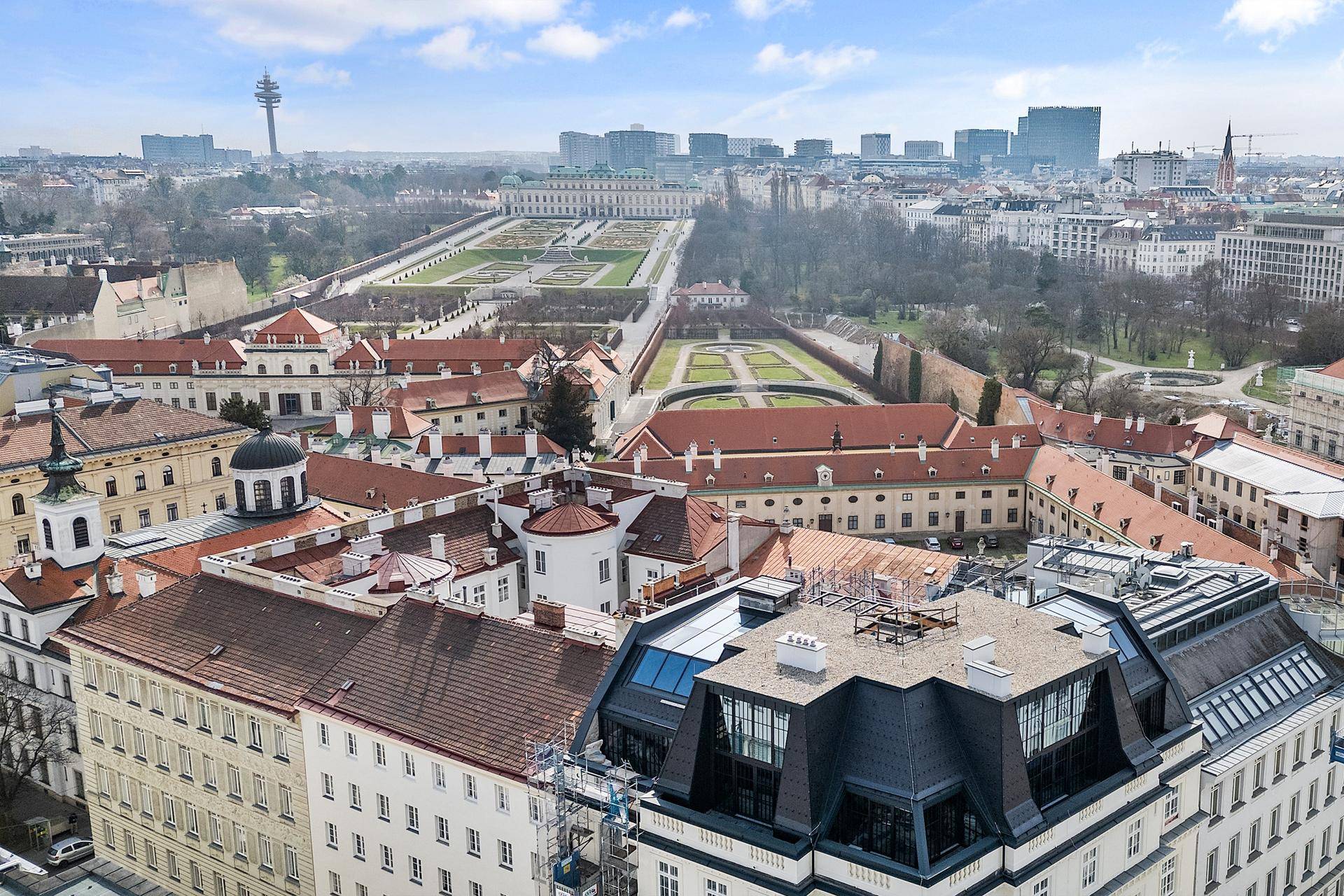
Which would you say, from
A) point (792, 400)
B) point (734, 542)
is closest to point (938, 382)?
point (792, 400)

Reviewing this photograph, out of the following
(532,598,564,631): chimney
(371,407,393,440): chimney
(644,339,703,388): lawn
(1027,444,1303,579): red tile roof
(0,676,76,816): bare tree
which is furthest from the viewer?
(644,339,703,388): lawn

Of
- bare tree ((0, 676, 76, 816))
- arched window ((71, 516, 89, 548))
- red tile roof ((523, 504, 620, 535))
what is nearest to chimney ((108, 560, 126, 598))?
arched window ((71, 516, 89, 548))

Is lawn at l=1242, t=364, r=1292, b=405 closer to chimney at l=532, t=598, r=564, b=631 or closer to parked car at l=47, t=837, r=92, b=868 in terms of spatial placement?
chimney at l=532, t=598, r=564, b=631

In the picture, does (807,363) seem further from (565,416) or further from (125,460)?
(125,460)

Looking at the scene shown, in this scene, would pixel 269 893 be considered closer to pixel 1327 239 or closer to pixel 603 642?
pixel 603 642

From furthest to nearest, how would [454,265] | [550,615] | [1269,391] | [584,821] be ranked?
1. [454,265]
2. [1269,391]
3. [550,615]
4. [584,821]

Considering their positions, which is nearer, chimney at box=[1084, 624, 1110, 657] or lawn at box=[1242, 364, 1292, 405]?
chimney at box=[1084, 624, 1110, 657]

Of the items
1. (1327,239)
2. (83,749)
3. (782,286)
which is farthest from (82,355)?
(1327,239)
